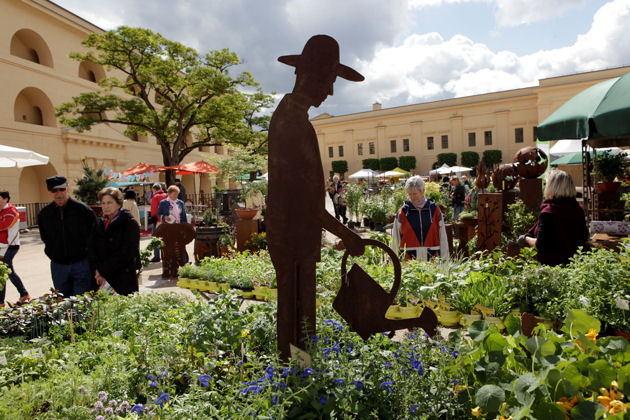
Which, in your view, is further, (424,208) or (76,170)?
(76,170)

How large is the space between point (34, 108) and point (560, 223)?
27678 millimetres

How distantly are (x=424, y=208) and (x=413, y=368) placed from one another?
2.70m

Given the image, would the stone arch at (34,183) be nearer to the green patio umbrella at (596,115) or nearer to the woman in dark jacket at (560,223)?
the green patio umbrella at (596,115)

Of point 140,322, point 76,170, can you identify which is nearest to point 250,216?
point 140,322

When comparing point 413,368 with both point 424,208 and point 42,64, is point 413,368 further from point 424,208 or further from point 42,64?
point 42,64

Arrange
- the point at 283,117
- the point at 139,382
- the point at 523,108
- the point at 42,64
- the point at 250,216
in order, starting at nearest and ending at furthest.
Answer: the point at 283,117, the point at 139,382, the point at 250,216, the point at 42,64, the point at 523,108

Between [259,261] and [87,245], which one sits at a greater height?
[87,245]

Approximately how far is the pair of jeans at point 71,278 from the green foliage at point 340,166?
51.8 meters

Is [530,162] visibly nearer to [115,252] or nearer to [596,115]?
[596,115]

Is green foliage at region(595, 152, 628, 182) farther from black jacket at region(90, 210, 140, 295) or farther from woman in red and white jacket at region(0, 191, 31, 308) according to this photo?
woman in red and white jacket at region(0, 191, 31, 308)

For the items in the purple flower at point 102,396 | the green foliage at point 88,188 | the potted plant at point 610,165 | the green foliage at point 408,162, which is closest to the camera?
the purple flower at point 102,396

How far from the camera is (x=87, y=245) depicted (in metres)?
4.58

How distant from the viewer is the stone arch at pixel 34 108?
22.8 meters

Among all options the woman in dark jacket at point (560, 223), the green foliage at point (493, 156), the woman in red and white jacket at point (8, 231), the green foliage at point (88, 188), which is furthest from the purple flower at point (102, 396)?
the green foliage at point (493, 156)
